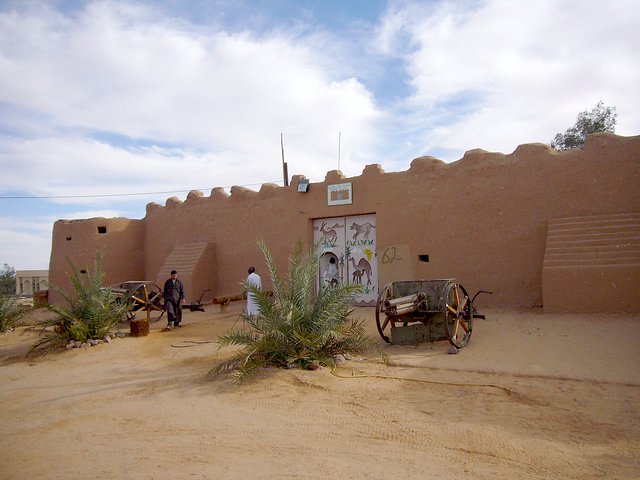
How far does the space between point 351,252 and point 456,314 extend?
18.9 feet

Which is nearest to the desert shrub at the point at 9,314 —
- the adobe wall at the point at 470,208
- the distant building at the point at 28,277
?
the adobe wall at the point at 470,208

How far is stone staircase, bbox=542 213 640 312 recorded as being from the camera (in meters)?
8.48

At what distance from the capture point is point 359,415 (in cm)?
506

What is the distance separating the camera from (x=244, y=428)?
4770mm

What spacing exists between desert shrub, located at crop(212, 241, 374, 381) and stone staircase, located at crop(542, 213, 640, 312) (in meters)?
3.88

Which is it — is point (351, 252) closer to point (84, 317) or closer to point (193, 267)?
point (193, 267)

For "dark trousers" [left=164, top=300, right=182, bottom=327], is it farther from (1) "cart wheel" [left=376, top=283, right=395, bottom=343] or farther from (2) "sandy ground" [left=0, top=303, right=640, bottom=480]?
(1) "cart wheel" [left=376, top=283, right=395, bottom=343]

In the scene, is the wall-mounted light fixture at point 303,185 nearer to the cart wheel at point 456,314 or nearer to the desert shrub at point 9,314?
the cart wheel at point 456,314

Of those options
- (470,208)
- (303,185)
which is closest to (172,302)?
(303,185)

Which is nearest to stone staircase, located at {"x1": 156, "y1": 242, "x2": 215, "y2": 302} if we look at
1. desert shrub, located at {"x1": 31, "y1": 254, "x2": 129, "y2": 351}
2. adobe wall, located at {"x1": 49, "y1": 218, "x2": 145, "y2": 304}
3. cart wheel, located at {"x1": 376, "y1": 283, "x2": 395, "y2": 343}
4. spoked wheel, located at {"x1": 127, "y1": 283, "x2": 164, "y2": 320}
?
adobe wall, located at {"x1": 49, "y1": 218, "x2": 145, "y2": 304}

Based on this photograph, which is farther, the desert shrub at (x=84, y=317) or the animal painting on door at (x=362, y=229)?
the animal painting on door at (x=362, y=229)

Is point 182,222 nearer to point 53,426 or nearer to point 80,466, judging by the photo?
point 53,426

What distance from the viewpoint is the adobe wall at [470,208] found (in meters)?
9.75

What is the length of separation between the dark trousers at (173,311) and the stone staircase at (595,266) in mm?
7675
